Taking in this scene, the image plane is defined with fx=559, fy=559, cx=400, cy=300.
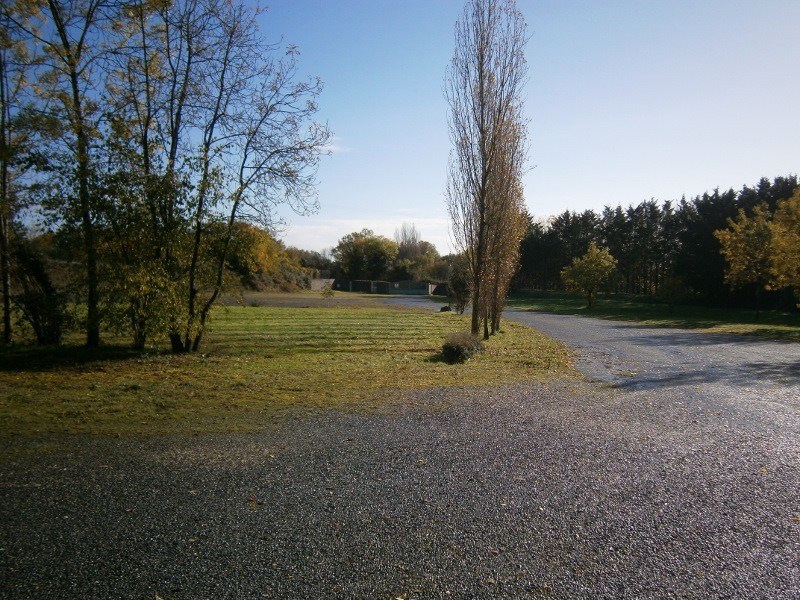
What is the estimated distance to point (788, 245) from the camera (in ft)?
77.6

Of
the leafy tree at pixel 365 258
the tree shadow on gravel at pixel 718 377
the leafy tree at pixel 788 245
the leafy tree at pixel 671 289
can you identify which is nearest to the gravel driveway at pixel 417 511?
the tree shadow on gravel at pixel 718 377

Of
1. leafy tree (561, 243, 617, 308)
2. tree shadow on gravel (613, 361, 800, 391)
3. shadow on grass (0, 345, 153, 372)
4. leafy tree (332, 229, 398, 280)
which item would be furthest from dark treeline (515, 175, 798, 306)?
shadow on grass (0, 345, 153, 372)

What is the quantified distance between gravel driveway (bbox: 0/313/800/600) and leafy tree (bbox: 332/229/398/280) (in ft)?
242

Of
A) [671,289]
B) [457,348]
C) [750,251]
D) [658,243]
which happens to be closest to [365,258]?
[658,243]

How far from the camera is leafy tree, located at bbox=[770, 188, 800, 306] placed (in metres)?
23.6

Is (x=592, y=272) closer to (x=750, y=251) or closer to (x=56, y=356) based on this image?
(x=750, y=251)

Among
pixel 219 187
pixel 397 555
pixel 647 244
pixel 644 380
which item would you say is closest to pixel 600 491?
pixel 397 555

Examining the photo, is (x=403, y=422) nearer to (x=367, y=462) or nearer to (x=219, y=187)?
(x=367, y=462)

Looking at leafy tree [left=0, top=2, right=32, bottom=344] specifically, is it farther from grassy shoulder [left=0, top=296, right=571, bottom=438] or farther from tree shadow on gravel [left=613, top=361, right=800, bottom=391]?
tree shadow on gravel [left=613, top=361, right=800, bottom=391]

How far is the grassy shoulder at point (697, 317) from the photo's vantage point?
87.4 ft

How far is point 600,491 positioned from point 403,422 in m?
2.89

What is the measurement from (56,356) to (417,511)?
420 inches

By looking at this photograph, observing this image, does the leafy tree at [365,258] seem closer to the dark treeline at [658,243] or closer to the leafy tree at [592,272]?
the dark treeline at [658,243]

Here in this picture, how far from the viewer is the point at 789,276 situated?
25516mm
